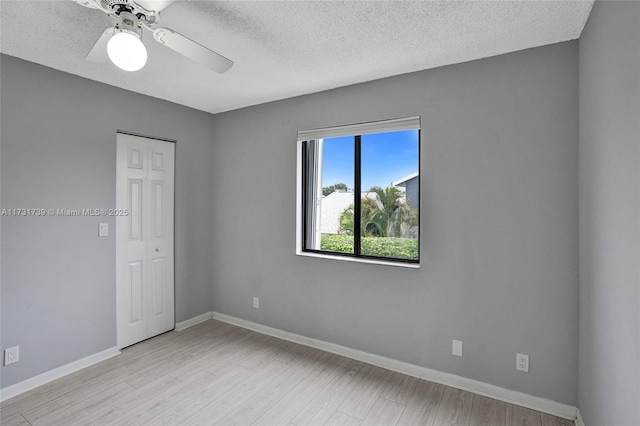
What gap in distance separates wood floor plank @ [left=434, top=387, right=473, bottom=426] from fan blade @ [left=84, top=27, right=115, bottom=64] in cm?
285

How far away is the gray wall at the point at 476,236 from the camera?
2117 millimetres

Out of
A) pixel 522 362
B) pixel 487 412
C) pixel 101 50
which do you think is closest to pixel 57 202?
pixel 101 50

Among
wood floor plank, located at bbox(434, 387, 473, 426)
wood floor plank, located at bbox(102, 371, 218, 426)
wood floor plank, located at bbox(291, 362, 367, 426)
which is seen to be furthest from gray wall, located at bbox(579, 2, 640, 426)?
wood floor plank, located at bbox(102, 371, 218, 426)

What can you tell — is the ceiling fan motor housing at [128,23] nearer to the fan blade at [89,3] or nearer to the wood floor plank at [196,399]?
the fan blade at [89,3]

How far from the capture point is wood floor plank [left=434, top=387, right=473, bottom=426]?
2090 millimetres

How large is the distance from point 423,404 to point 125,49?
2.68 m

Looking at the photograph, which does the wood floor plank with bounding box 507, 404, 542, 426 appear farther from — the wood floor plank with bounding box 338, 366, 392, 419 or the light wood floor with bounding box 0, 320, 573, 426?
the wood floor plank with bounding box 338, 366, 392, 419

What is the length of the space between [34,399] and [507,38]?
402 centimetres

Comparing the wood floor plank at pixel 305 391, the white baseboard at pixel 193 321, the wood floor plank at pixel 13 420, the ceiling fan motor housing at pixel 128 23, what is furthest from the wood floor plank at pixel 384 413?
the ceiling fan motor housing at pixel 128 23

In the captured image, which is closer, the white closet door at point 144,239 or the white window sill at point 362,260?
the white window sill at point 362,260

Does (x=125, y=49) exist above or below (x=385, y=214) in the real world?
above

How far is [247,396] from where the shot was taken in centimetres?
239

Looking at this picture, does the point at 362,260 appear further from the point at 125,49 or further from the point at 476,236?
the point at 125,49

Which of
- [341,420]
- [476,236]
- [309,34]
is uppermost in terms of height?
[309,34]
